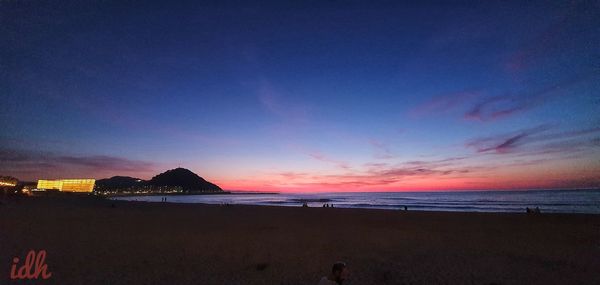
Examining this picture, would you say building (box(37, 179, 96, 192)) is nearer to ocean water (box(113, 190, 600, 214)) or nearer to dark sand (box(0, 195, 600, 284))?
ocean water (box(113, 190, 600, 214))

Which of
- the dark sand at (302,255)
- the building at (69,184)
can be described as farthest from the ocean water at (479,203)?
the building at (69,184)

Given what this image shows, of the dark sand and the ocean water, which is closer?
the dark sand

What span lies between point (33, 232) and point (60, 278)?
10.4m

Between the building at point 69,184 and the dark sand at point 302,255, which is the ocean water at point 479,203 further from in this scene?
the building at point 69,184

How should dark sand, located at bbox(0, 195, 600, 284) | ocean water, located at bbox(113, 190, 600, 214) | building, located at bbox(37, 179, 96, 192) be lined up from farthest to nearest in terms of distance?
building, located at bbox(37, 179, 96, 192)
ocean water, located at bbox(113, 190, 600, 214)
dark sand, located at bbox(0, 195, 600, 284)

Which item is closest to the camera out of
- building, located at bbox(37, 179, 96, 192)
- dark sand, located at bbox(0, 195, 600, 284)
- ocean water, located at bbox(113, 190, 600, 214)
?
dark sand, located at bbox(0, 195, 600, 284)

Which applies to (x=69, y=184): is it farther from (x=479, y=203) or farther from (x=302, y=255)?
(x=302, y=255)

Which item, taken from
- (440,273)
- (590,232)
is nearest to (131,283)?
(440,273)

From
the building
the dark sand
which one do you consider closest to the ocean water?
the dark sand

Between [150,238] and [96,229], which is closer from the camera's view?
[150,238]

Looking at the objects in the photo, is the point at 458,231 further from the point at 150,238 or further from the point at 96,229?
the point at 96,229

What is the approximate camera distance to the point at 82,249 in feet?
42.2

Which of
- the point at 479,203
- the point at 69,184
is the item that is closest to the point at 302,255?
the point at 479,203

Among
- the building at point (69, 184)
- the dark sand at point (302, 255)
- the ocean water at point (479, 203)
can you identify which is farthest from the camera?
the building at point (69, 184)
